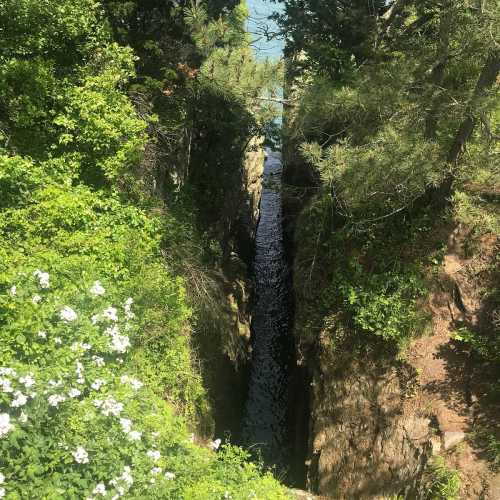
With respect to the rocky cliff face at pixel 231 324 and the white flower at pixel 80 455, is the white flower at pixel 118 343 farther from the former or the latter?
the rocky cliff face at pixel 231 324

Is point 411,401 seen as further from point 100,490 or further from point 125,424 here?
point 100,490

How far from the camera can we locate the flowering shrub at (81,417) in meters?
4.06

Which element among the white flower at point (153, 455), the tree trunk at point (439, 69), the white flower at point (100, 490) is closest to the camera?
the white flower at point (100, 490)

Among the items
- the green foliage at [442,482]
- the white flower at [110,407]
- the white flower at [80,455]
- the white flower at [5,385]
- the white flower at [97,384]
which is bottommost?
the green foliage at [442,482]

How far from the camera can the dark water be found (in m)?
12.0

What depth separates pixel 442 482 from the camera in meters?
7.09

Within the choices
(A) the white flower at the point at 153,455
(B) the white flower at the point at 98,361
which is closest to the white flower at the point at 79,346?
(B) the white flower at the point at 98,361

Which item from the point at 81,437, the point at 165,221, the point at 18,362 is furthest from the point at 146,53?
the point at 81,437

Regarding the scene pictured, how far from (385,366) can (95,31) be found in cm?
845

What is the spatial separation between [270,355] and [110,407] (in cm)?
1032

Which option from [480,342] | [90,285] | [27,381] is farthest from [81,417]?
[480,342]

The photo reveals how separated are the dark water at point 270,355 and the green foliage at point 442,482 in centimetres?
310

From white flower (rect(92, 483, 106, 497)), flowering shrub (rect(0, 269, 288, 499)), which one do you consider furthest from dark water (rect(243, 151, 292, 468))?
white flower (rect(92, 483, 106, 497))

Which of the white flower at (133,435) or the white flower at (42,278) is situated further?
the white flower at (42,278)
